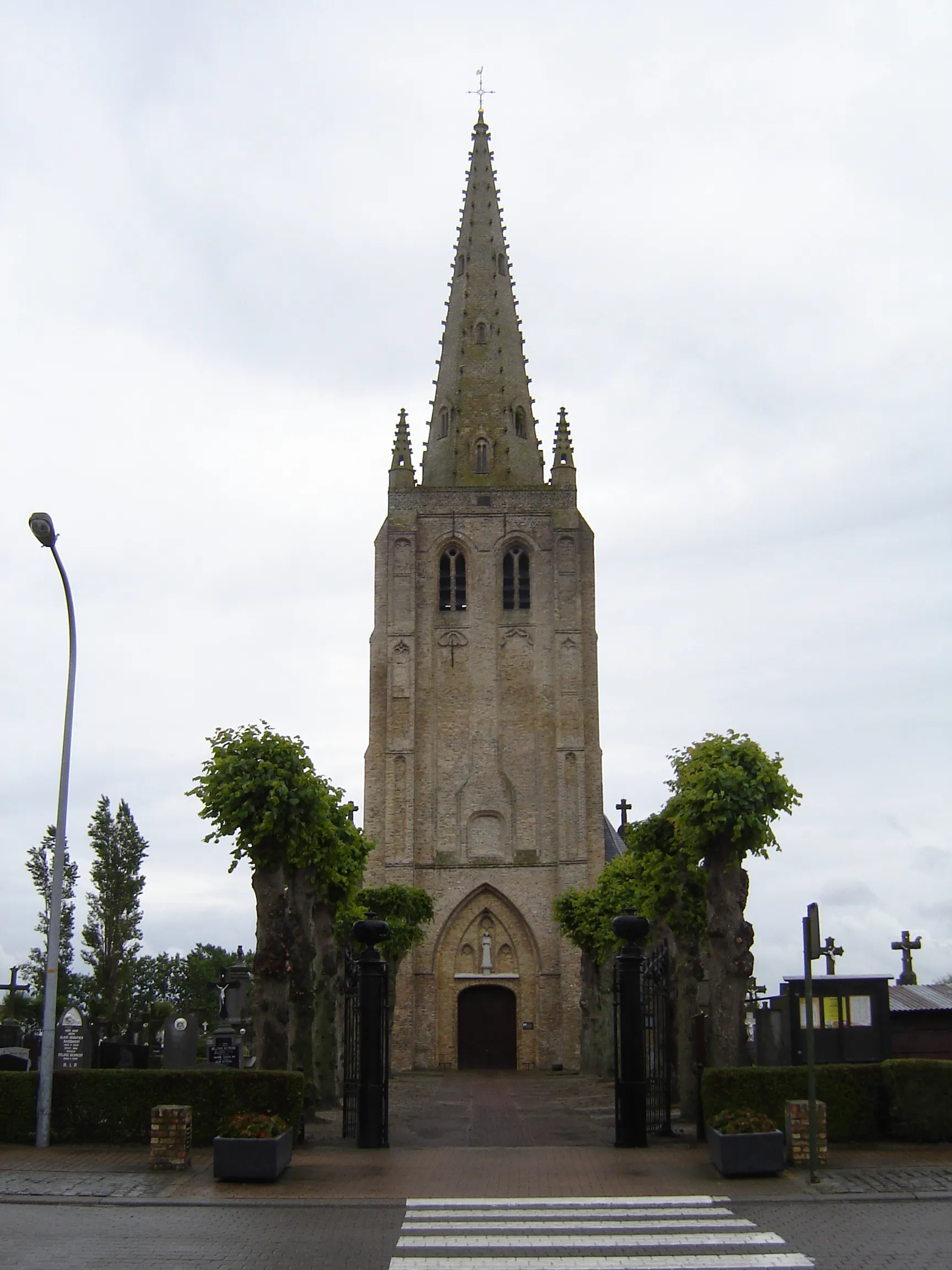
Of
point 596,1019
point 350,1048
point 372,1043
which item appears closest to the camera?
point 372,1043

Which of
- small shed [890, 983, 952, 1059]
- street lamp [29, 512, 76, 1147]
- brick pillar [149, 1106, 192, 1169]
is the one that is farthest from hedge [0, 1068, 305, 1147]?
small shed [890, 983, 952, 1059]

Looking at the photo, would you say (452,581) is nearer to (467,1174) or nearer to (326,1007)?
(326,1007)

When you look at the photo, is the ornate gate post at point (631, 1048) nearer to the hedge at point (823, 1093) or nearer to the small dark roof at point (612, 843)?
the hedge at point (823, 1093)

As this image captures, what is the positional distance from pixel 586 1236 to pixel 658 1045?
824 centimetres

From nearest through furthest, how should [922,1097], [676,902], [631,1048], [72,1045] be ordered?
[922,1097] < [631,1048] < [72,1045] < [676,902]

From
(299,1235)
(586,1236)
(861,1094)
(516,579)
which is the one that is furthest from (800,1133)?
(516,579)

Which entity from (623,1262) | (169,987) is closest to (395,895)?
(623,1262)

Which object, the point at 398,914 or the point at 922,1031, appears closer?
the point at 922,1031

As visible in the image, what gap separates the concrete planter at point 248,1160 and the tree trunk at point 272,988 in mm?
4842

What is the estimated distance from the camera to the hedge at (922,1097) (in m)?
16.6

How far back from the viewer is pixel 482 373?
6150 cm

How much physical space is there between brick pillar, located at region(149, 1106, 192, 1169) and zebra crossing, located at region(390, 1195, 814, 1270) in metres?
3.43

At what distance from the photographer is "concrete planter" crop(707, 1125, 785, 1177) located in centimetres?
1467

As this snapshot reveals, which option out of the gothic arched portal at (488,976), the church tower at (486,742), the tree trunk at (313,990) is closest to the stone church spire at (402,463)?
the church tower at (486,742)
